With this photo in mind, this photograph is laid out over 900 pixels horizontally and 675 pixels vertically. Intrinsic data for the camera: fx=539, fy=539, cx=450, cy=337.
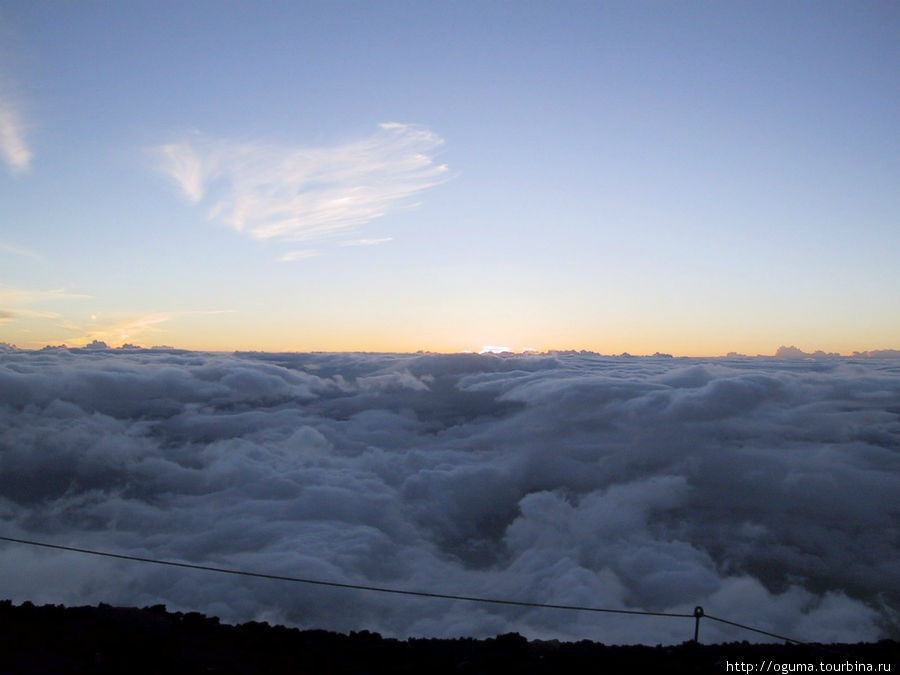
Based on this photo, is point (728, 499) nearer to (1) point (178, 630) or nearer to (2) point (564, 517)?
(2) point (564, 517)

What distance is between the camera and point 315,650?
1535 cm

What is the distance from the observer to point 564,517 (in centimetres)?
10106

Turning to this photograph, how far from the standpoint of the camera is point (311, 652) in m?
15.2

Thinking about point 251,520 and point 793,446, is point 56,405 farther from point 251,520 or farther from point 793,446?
point 793,446

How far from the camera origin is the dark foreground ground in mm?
13383

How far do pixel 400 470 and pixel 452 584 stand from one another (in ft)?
157

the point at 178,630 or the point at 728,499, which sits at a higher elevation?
the point at 178,630

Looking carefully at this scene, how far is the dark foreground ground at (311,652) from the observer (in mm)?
13383

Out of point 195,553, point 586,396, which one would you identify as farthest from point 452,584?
point 586,396

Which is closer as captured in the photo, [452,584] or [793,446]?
[452,584]

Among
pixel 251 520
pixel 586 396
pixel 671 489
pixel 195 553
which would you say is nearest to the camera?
pixel 195 553

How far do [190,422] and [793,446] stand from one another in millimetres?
181710

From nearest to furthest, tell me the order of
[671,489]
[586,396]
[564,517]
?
[564,517], [671,489], [586,396]

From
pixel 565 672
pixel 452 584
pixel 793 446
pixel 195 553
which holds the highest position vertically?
pixel 565 672
